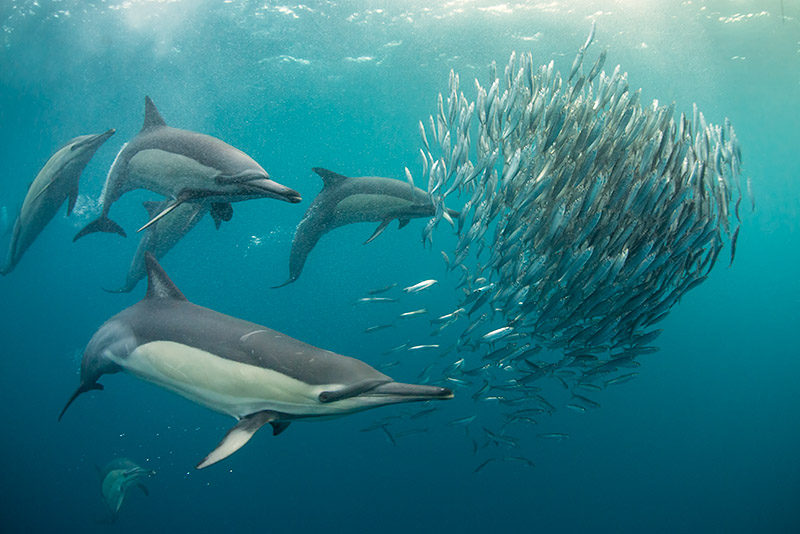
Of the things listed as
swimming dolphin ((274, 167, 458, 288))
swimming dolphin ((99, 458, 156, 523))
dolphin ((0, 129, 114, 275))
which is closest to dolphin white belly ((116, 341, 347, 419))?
dolphin ((0, 129, 114, 275))

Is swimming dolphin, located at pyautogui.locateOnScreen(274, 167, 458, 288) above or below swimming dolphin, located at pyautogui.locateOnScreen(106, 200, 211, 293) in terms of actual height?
above

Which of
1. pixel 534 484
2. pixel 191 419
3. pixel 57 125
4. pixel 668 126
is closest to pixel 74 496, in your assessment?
pixel 191 419

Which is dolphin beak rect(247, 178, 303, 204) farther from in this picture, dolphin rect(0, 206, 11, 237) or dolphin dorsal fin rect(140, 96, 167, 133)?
dolphin rect(0, 206, 11, 237)

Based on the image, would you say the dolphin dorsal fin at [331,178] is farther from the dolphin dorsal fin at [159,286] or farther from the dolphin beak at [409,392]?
the dolphin beak at [409,392]

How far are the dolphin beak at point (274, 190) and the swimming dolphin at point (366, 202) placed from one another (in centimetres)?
322

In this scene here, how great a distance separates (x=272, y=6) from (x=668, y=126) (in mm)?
15934

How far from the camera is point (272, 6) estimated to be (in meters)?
15.9

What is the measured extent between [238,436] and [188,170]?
263 cm

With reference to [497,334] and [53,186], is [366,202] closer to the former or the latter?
[497,334]

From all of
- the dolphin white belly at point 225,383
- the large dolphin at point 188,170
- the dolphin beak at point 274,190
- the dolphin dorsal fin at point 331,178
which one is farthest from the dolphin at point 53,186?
the dolphin white belly at point 225,383

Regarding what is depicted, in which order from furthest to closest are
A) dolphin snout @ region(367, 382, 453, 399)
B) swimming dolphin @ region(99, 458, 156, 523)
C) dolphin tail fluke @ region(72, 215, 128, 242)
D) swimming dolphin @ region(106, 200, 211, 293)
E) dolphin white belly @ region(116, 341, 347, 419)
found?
swimming dolphin @ region(99, 458, 156, 523), swimming dolphin @ region(106, 200, 211, 293), dolphin tail fluke @ region(72, 215, 128, 242), dolphin white belly @ region(116, 341, 347, 419), dolphin snout @ region(367, 382, 453, 399)

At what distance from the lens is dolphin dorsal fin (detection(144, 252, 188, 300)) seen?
150 inches

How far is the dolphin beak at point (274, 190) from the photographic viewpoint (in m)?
3.39

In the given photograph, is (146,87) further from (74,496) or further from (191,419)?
(74,496)
